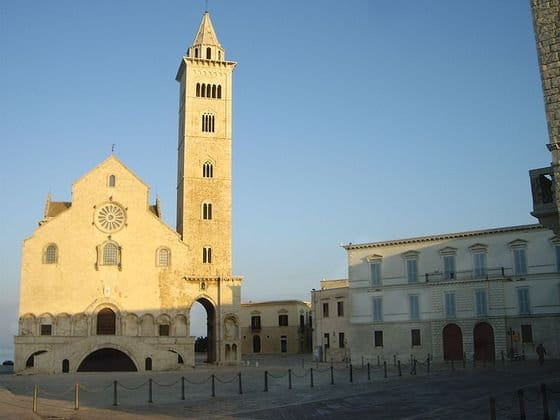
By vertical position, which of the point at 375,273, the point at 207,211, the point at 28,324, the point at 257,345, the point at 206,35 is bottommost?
the point at 257,345

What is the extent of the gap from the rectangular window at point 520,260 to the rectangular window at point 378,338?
1112 cm

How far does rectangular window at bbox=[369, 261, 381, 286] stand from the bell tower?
44.0ft

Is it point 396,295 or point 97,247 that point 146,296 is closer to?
point 97,247

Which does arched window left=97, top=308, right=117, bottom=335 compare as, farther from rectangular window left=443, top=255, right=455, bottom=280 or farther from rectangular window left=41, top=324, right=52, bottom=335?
rectangular window left=443, top=255, right=455, bottom=280

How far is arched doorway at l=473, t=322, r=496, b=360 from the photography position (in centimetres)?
4434

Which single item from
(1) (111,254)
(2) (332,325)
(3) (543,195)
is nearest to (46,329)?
(1) (111,254)

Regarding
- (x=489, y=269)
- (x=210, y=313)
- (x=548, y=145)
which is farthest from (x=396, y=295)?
(x=548, y=145)

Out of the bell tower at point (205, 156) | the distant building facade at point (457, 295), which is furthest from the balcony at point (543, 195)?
the bell tower at point (205, 156)

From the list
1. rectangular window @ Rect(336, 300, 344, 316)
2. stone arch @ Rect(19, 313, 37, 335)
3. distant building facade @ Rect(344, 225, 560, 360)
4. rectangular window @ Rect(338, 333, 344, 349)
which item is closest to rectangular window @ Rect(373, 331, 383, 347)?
distant building facade @ Rect(344, 225, 560, 360)

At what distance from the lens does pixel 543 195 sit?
14570 mm

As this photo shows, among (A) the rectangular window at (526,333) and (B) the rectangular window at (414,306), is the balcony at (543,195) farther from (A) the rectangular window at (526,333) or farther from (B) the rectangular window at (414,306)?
(B) the rectangular window at (414,306)

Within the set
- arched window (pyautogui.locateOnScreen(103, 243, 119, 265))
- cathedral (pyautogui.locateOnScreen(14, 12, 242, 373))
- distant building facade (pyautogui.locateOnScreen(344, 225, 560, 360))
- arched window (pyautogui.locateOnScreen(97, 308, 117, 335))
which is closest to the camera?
distant building facade (pyautogui.locateOnScreen(344, 225, 560, 360))

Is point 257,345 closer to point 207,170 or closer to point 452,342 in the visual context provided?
point 207,170

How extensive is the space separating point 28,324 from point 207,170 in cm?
1996
